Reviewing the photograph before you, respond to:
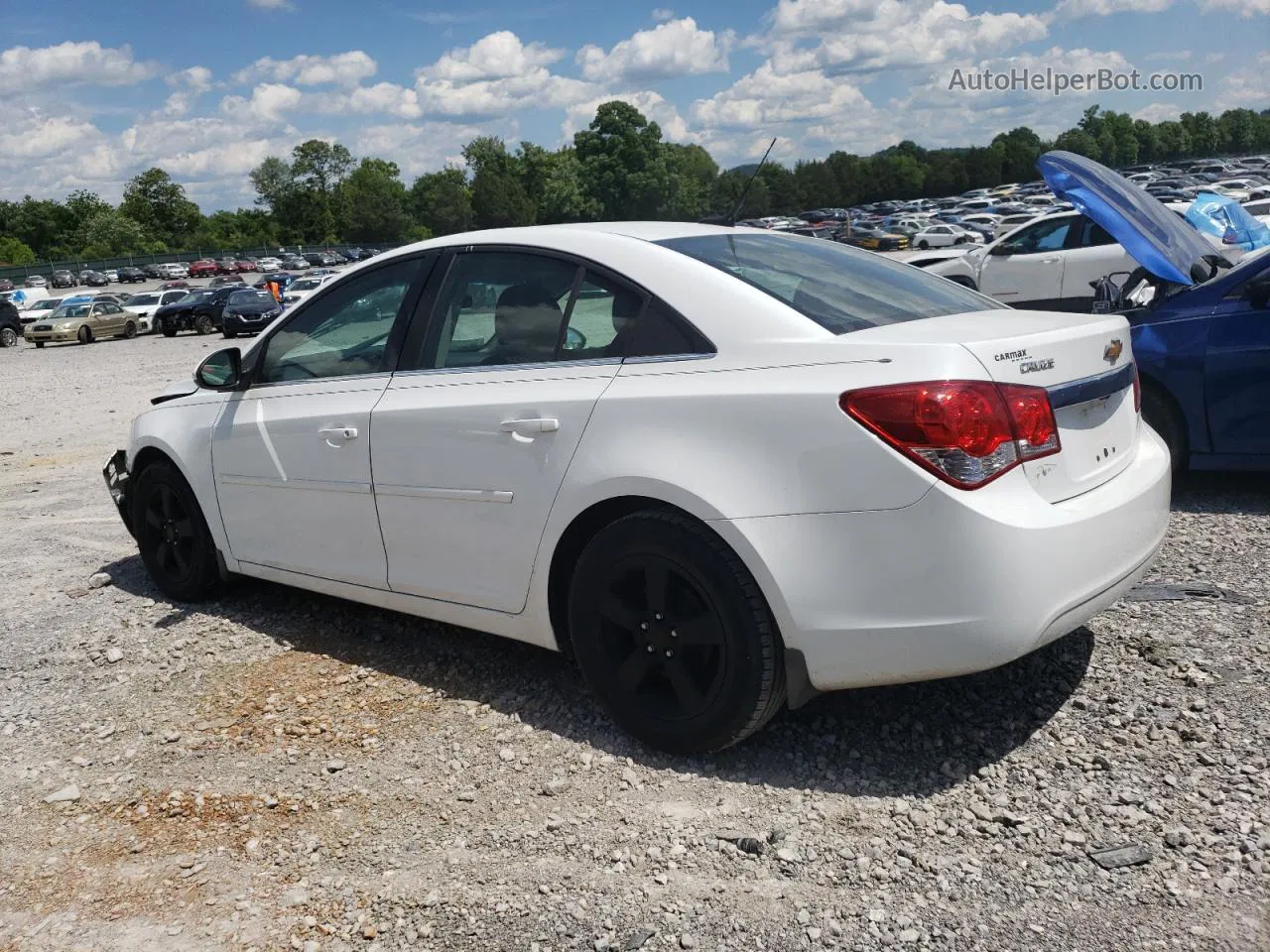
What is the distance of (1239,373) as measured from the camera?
5.96 meters

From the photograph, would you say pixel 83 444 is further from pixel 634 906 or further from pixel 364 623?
pixel 634 906

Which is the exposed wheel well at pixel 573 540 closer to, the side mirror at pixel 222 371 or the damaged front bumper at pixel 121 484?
the side mirror at pixel 222 371

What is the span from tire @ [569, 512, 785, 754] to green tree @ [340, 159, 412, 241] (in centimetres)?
12482

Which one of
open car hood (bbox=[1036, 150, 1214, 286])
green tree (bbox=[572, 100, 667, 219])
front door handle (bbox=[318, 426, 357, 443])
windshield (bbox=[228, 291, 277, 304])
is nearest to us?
front door handle (bbox=[318, 426, 357, 443])

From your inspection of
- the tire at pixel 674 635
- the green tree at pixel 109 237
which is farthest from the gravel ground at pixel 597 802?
the green tree at pixel 109 237

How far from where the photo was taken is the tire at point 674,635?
316cm

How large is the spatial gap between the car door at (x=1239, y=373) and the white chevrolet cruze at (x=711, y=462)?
259 cm

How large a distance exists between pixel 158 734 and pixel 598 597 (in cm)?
176

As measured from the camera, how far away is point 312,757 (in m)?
3.72

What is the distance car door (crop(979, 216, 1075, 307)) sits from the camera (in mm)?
12914

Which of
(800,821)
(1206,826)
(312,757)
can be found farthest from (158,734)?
(1206,826)

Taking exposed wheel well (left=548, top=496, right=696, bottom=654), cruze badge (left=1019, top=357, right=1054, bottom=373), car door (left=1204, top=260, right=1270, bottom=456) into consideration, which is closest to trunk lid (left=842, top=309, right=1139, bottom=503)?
cruze badge (left=1019, top=357, right=1054, bottom=373)

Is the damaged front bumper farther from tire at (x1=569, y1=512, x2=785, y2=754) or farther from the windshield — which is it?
the windshield

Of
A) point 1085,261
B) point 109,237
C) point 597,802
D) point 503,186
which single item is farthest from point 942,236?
point 109,237
